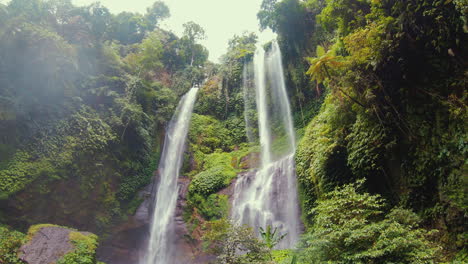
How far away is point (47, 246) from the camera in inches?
367

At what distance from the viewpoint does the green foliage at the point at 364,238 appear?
4.59 metres

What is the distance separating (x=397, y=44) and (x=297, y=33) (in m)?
13.0

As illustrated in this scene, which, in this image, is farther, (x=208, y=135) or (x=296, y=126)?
(x=208, y=135)

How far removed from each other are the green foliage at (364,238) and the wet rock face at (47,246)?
318 inches

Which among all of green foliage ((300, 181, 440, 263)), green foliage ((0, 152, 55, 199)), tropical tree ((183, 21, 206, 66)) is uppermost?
tropical tree ((183, 21, 206, 66))

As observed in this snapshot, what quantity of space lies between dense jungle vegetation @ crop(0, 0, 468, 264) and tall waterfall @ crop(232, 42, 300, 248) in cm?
63

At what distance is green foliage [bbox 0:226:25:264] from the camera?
8.36 meters

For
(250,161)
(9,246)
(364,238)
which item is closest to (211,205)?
(250,161)

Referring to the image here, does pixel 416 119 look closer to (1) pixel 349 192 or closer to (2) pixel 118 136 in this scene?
(1) pixel 349 192

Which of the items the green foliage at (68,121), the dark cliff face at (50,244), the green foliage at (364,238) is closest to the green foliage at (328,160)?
the green foliage at (364,238)

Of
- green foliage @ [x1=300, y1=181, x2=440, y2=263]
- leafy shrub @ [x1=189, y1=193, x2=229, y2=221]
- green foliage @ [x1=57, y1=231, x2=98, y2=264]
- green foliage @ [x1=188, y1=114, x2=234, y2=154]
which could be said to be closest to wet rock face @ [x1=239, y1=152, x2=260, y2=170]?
green foliage @ [x1=188, y1=114, x2=234, y2=154]

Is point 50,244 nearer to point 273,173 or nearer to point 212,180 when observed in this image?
point 212,180

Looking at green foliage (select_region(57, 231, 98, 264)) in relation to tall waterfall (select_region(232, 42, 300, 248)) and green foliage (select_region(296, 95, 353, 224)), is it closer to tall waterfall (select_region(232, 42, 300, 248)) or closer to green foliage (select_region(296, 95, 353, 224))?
tall waterfall (select_region(232, 42, 300, 248))

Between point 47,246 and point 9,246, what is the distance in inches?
40.9
